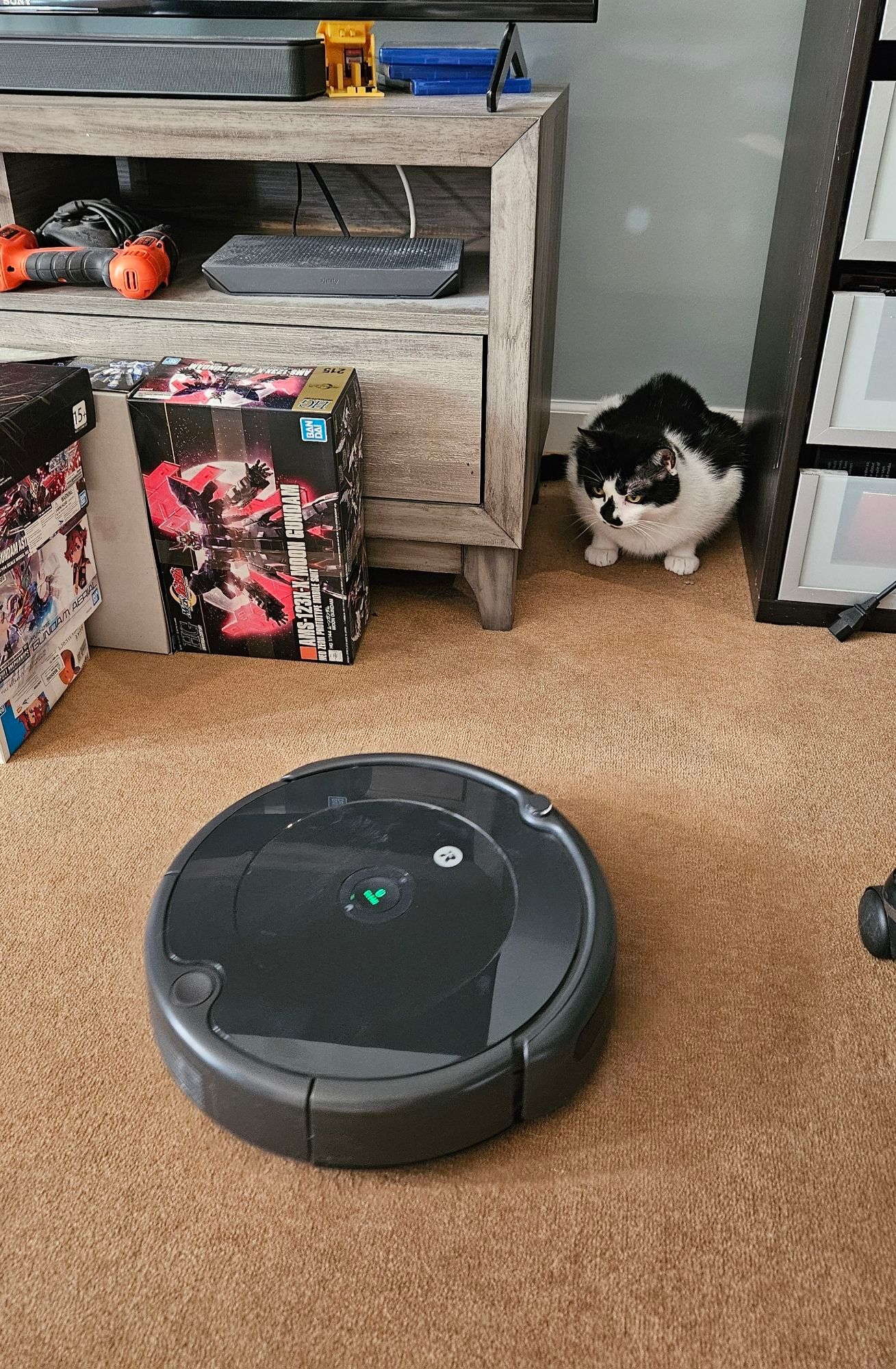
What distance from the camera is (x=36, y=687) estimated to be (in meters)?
1.39

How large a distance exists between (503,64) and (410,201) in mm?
365

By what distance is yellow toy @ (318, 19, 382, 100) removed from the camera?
4.74ft

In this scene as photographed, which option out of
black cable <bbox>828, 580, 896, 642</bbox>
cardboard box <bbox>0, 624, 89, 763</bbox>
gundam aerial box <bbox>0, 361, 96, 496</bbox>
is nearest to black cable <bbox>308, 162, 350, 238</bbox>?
gundam aerial box <bbox>0, 361, 96, 496</bbox>

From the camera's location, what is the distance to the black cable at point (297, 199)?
180 centimetres

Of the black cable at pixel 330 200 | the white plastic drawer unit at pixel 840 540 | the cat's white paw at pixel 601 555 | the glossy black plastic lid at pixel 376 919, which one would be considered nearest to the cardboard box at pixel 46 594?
the glossy black plastic lid at pixel 376 919

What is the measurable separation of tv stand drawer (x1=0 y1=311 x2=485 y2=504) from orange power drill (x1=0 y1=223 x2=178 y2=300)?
0.05 meters

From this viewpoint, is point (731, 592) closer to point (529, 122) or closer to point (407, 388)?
point (407, 388)

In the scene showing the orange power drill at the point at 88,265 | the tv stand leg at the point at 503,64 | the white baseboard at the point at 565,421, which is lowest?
the white baseboard at the point at 565,421

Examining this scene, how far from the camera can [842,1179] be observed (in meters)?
0.88

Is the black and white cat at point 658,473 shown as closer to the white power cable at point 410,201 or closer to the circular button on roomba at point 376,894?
the white power cable at point 410,201

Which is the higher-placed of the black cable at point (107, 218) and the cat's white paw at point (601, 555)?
the black cable at point (107, 218)

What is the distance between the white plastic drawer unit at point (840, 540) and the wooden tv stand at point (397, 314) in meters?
0.41

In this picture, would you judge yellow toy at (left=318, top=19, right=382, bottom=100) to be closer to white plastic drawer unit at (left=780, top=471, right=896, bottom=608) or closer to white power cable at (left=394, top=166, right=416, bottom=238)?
white power cable at (left=394, top=166, right=416, bottom=238)

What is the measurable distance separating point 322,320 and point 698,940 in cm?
94
